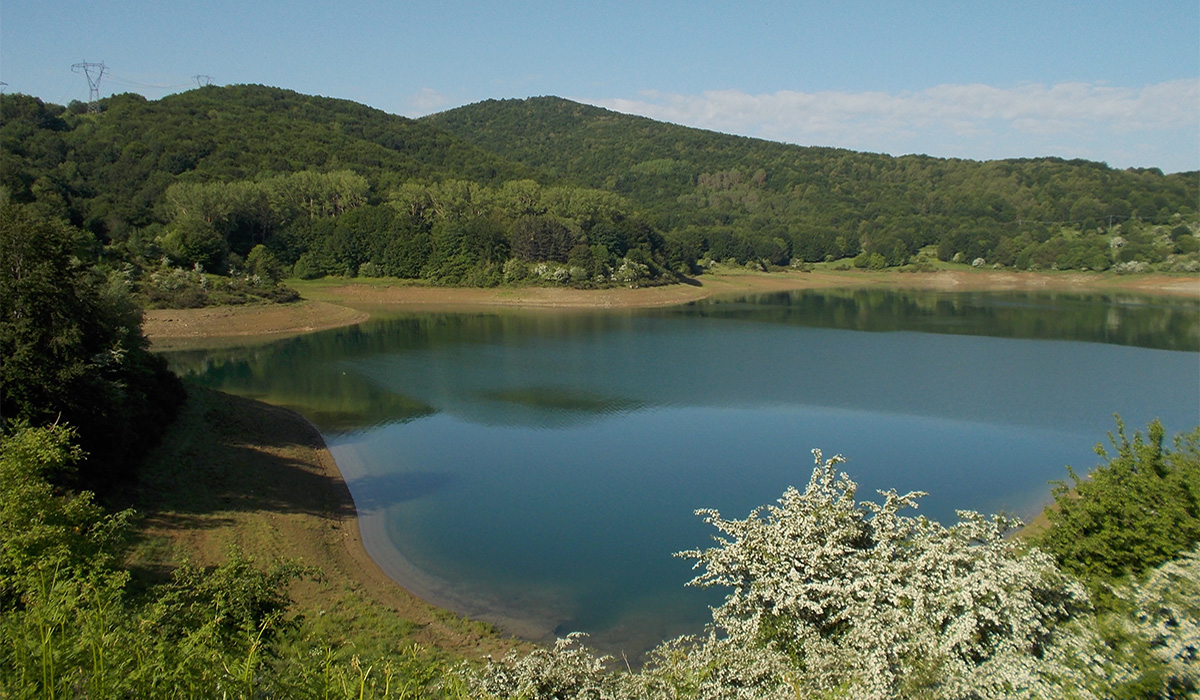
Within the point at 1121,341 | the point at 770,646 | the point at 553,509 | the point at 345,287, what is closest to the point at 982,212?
the point at 1121,341

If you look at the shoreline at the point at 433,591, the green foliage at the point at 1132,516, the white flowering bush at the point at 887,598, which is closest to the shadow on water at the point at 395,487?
the shoreline at the point at 433,591

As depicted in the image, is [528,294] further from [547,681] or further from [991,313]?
[547,681]

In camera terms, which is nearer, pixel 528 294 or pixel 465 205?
pixel 528 294

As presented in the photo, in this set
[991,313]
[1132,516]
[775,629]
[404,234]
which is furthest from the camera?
[404,234]

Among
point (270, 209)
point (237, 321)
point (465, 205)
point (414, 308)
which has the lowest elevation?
point (414, 308)

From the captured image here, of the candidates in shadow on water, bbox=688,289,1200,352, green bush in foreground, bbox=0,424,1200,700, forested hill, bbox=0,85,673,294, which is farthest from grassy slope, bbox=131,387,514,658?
shadow on water, bbox=688,289,1200,352

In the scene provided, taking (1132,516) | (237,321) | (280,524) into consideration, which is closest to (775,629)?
(1132,516)
